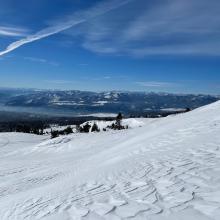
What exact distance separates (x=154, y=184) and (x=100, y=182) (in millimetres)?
2842

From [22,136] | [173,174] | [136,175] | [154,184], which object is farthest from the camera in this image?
[22,136]

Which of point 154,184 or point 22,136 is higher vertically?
point 154,184

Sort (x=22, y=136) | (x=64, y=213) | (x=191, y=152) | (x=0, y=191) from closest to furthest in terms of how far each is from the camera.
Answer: (x=64, y=213) → (x=191, y=152) → (x=0, y=191) → (x=22, y=136)

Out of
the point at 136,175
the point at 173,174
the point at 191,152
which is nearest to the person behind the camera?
the point at 173,174

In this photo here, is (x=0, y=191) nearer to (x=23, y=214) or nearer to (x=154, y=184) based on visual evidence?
(x=23, y=214)

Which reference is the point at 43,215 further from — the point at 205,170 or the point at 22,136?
the point at 22,136

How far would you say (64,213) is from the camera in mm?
7500

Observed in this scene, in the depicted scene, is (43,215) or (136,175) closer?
(43,215)

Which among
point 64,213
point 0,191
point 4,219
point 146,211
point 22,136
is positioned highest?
point 146,211

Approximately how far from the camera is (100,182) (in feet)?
36.3

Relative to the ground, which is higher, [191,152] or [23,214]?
[191,152]

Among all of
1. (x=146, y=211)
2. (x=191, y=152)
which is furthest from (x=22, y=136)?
(x=146, y=211)

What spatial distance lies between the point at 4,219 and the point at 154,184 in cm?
436

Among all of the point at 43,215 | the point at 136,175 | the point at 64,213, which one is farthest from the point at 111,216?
the point at 136,175
